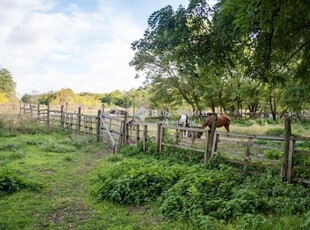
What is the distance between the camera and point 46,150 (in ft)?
40.2

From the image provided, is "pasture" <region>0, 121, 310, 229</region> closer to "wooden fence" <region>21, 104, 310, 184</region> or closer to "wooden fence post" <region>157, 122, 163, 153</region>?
"wooden fence" <region>21, 104, 310, 184</region>

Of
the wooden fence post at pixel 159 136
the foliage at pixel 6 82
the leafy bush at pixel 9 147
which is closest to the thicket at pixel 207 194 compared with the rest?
the wooden fence post at pixel 159 136

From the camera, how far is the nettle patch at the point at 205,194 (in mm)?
4918

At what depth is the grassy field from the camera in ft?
16.3

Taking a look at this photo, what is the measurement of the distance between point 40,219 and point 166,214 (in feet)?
6.98

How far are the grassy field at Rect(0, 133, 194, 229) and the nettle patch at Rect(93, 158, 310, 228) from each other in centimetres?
32

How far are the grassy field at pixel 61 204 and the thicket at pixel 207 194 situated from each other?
11.9 inches

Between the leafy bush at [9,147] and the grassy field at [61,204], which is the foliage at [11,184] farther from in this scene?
the leafy bush at [9,147]

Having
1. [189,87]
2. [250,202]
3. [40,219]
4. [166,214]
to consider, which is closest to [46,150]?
[40,219]

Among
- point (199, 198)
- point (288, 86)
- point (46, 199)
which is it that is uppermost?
point (288, 86)

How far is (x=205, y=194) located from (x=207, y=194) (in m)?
0.07

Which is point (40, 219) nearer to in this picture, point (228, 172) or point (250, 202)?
point (250, 202)

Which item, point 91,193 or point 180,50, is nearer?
point 180,50

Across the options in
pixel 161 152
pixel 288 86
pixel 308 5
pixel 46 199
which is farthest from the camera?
pixel 161 152
